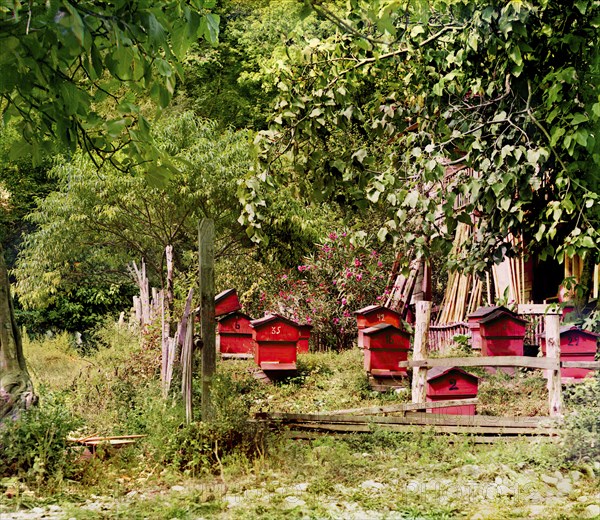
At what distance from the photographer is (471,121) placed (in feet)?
19.7

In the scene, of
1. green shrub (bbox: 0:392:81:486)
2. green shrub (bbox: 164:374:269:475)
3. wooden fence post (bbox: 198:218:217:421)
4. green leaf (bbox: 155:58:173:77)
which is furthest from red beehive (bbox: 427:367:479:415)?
green leaf (bbox: 155:58:173:77)

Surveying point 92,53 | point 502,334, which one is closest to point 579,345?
point 502,334

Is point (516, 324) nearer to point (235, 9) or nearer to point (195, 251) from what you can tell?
point (195, 251)

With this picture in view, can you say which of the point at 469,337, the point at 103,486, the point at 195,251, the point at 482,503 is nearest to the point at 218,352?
the point at 469,337

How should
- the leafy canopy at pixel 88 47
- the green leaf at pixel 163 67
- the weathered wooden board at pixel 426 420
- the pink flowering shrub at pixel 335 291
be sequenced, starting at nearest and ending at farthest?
the leafy canopy at pixel 88 47 < the green leaf at pixel 163 67 < the weathered wooden board at pixel 426 420 < the pink flowering shrub at pixel 335 291

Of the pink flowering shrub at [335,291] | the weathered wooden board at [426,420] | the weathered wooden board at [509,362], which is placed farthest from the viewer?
the pink flowering shrub at [335,291]

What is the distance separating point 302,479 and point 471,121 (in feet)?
10.4

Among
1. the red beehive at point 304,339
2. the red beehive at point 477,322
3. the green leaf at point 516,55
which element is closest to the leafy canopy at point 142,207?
the red beehive at point 304,339

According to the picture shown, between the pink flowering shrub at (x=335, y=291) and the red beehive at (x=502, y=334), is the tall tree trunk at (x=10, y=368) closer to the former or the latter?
the red beehive at (x=502, y=334)

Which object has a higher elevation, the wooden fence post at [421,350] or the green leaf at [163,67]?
the green leaf at [163,67]

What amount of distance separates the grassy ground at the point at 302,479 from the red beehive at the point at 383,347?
208 centimetres

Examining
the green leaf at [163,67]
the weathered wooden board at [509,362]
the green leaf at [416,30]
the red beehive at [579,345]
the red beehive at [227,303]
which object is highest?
the green leaf at [416,30]

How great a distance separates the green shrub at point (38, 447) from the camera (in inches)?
188

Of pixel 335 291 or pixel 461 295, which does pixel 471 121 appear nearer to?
pixel 461 295
